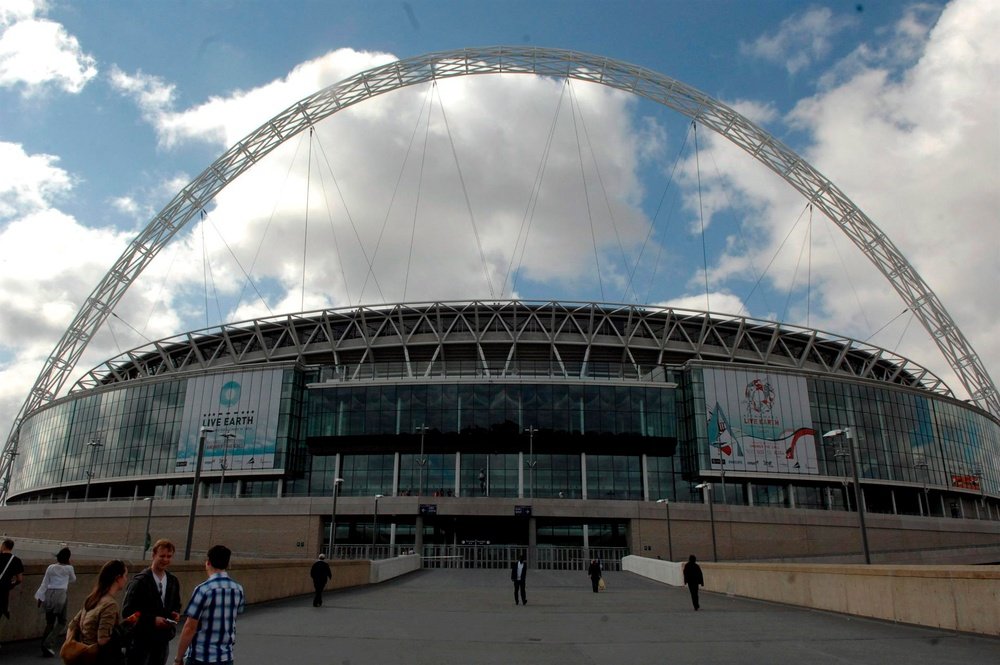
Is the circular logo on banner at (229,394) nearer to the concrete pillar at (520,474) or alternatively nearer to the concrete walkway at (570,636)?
the concrete pillar at (520,474)

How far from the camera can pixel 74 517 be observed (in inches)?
2606

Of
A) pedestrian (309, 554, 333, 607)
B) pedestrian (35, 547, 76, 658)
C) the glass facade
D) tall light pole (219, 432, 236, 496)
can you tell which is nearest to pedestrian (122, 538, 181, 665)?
pedestrian (35, 547, 76, 658)

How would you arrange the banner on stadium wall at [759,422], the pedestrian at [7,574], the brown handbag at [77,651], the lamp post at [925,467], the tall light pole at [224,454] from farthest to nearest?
the lamp post at [925,467]
the tall light pole at [224,454]
the banner on stadium wall at [759,422]
the pedestrian at [7,574]
the brown handbag at [77,651]

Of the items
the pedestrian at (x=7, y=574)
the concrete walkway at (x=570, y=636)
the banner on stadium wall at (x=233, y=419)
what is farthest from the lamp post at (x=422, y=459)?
the pedestrian at (x=7, y=574)

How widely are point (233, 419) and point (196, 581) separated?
2219 inches

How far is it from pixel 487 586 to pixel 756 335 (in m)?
54.8

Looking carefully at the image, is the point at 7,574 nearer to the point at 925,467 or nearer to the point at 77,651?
the point at 77,651

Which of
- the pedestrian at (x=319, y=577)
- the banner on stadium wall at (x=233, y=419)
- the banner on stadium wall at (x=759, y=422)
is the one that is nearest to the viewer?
the pedestrian at (x=319, y=577)

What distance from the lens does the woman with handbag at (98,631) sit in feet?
20.6

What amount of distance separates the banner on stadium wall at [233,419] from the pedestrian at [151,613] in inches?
2540

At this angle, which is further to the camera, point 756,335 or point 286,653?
point 756,335

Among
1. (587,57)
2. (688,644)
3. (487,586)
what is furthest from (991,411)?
(688,644)

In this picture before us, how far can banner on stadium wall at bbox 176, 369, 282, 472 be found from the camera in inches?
2724

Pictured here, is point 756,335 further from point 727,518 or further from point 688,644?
point 688,644
